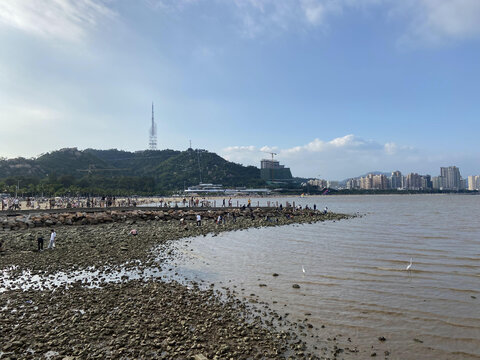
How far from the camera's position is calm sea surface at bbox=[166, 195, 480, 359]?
8.58 meters

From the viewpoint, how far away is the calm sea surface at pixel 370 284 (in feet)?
28.1

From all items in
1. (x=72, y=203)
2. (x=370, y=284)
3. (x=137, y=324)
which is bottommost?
(x=370, y=284)

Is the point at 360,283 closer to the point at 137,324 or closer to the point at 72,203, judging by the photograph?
the point at 137,324

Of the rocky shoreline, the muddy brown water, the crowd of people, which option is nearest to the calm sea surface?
the muddy brown water

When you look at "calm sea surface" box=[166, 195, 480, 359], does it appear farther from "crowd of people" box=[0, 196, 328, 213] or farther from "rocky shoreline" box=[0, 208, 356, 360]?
"crowd of people" box=[0, 196, 328, 213]

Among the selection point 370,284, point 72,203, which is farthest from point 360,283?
point 72,203

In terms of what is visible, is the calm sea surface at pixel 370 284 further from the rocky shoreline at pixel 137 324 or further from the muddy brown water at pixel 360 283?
the rocky shoreline at pixel 137 324

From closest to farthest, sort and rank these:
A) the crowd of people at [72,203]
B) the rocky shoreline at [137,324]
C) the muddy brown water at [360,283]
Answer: the rocky shoreline at [137,324]
the muddy brown water at [360,283]
the crowd of people at [72,203]

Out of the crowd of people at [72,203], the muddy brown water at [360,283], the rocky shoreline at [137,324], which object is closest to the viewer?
the rocky shoreline at [137,324]

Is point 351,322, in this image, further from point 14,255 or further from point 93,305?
point 14,255

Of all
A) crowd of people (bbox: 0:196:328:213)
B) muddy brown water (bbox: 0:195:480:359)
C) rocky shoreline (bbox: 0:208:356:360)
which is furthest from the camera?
crowd of people (bbox: 0:196:328:213)

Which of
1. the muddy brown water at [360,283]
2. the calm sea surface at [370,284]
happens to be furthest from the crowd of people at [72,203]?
the muddy brown water at [360,283]

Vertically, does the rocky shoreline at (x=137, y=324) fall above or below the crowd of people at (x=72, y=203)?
below

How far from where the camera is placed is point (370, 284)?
1345 centimetres
